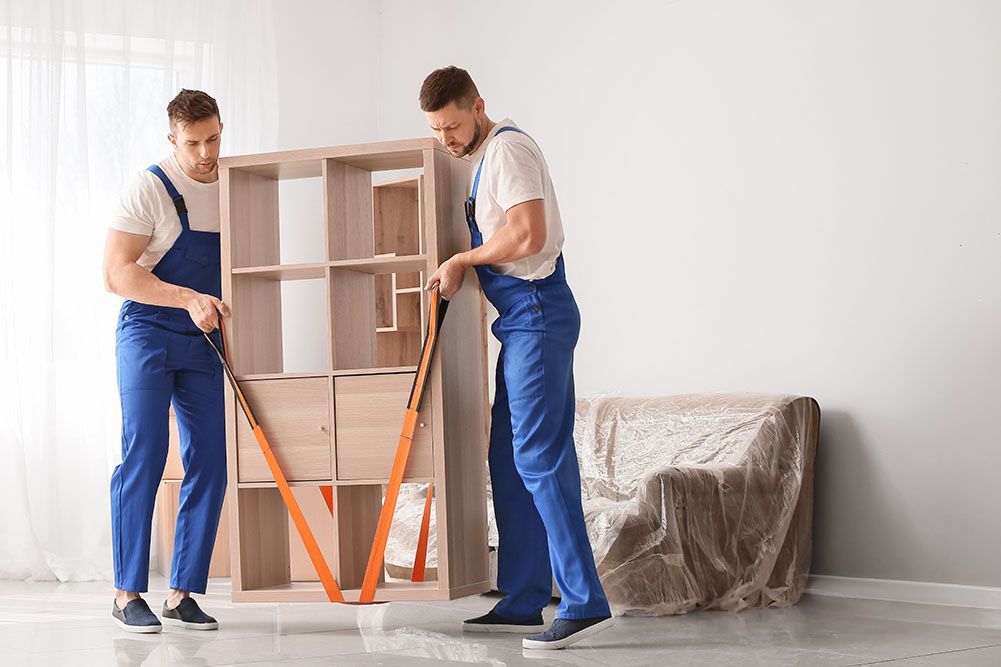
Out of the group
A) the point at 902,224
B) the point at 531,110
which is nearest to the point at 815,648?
the point at 902,224

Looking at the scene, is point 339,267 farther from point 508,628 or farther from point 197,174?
point 508,628

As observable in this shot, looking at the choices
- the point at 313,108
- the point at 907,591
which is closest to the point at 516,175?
the point at 907,591

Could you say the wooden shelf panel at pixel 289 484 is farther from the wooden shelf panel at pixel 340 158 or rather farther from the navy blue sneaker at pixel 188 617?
the wooden shelf panel at pixel 340 158

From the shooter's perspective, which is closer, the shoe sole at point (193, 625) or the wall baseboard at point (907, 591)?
the shoe sole at point (193, 625)

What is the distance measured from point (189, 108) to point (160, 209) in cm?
29

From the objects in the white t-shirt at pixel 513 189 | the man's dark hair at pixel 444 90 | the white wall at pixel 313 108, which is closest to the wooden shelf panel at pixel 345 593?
the white t-shirt at pixel 513 189

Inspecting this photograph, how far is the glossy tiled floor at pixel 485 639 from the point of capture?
2.81 metres

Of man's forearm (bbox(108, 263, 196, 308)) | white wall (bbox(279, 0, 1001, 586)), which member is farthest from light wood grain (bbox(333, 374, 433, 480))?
white wall (bbox(279, 0, 1001, 586))

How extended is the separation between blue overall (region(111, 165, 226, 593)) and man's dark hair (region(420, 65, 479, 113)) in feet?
2.79

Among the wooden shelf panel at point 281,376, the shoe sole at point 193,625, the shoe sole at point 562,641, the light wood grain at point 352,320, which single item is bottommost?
the shoe sole at point 193,625

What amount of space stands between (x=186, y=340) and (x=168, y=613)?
2.60 feet

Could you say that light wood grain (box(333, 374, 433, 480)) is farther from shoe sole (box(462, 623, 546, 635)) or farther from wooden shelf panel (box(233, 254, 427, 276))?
shoe sole (box(462, 623, 546, 635))

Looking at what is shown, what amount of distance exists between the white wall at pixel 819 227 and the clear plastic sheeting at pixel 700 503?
0.23 meters

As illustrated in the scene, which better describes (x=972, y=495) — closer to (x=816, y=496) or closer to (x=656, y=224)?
(x=816, y=496)
